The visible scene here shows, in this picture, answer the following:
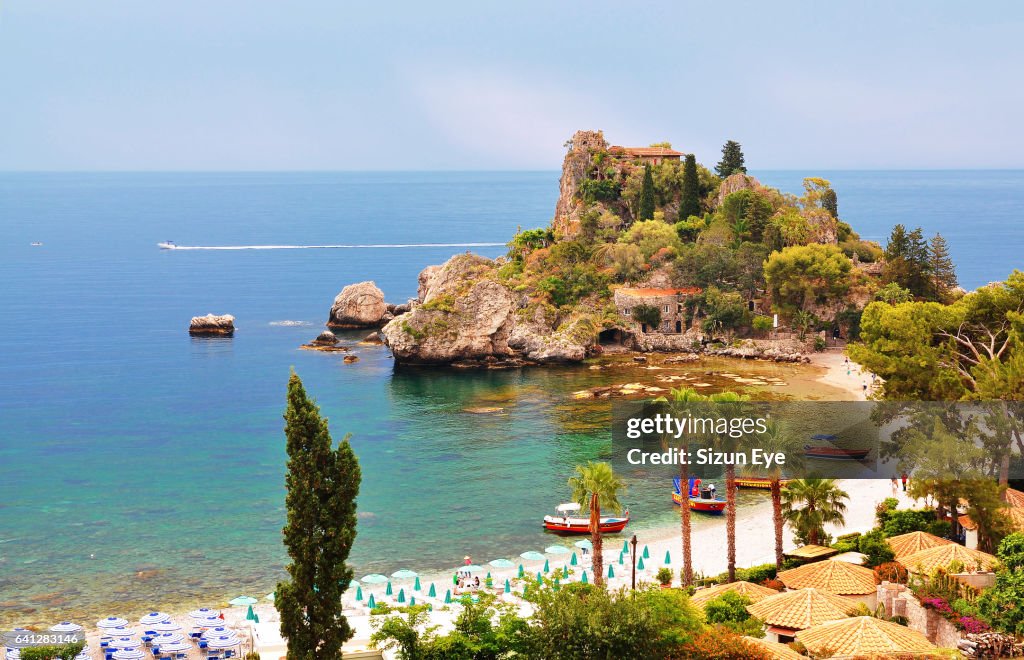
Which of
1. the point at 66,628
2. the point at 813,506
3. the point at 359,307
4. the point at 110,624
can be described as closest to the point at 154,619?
the point at 110,624

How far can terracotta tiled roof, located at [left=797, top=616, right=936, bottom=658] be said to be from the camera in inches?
1171

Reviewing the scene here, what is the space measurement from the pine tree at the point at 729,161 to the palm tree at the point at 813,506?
79.3 metres

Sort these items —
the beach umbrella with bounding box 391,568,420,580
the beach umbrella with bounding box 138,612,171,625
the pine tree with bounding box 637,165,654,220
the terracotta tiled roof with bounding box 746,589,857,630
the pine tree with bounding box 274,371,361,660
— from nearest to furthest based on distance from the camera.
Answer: the pine tree with bounding box 274,371,361,660
the terracotta tiled roof with bounding box 746,589,857,630
the beach umbrella with bounding box 138,612,171,625
the beach umbrella with bounding box 391,568,420,580
the pine tree with bounding box 637,165,654,220

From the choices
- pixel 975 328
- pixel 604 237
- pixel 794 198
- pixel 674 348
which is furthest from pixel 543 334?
pixel 975 328

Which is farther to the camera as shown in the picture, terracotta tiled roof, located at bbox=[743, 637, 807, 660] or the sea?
the sea

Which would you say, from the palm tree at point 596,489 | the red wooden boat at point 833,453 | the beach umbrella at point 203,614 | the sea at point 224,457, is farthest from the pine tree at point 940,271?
the beach umbrella at point 203,614

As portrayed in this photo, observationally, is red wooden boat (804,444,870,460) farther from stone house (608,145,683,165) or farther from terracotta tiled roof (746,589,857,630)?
stone house (608,145,683,165)

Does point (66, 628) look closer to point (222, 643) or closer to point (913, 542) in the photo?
point (222, 643)

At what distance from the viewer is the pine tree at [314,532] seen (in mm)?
29016

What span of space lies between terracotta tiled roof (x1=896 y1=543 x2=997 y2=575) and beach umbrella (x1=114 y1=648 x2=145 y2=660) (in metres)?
26.8

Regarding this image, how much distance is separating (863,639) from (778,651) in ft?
9.18

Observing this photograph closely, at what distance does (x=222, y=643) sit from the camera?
37094 millimetres

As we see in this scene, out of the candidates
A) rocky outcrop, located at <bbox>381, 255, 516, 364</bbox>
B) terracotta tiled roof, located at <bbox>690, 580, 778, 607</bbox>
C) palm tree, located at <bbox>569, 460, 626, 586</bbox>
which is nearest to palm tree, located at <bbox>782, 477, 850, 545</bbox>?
terracotta tiled roof, located at <bbox>690, 580, 778, 607</bbox>

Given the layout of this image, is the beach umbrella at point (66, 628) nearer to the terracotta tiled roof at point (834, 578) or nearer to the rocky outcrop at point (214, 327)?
the terracotta tiled roof at point (834, 578)
